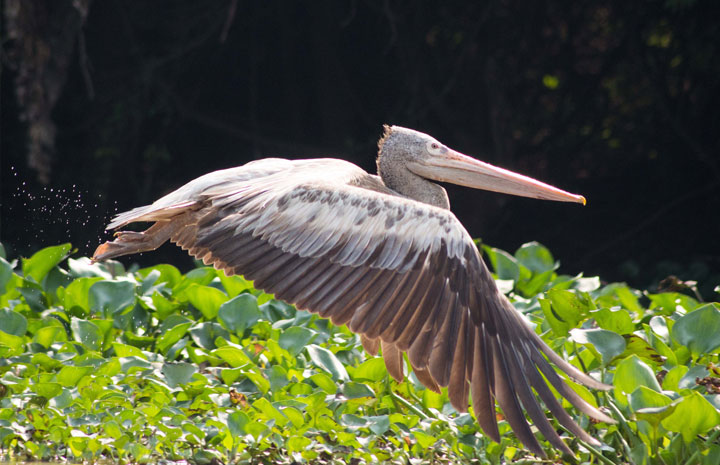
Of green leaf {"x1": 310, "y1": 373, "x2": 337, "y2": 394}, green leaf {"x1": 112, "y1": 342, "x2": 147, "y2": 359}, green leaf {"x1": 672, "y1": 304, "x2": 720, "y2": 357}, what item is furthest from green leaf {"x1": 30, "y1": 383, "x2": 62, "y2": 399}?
green leaf {"x1": 672, "y1": 304, "x2": 720, "y2": 357}

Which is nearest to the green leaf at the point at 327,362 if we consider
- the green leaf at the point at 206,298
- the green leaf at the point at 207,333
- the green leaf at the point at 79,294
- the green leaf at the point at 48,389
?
the green leaf at the point at 207,333

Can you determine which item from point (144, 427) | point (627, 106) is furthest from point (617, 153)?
point (144, 427)

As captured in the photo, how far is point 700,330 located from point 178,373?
80.5 inches

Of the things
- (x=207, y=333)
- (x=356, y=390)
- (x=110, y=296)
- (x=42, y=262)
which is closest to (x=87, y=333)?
(x=110, y=296)

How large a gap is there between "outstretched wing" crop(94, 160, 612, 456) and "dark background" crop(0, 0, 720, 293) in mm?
3854

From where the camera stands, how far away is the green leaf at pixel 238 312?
4176 mm

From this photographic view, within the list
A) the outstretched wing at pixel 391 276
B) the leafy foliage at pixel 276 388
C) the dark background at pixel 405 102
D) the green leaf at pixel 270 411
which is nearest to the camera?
the outstretched wing at pixel 391 276

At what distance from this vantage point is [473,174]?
4.35m

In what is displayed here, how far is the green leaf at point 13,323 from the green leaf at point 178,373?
0.80 meters

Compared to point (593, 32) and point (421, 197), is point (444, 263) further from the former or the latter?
point (593, 32)

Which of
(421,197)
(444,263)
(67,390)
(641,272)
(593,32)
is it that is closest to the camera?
(444,263)

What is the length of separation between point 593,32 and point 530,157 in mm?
1179

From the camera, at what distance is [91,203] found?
758cm

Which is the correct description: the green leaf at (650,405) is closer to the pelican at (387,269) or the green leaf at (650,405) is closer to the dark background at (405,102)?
the pelican at (387,269)
